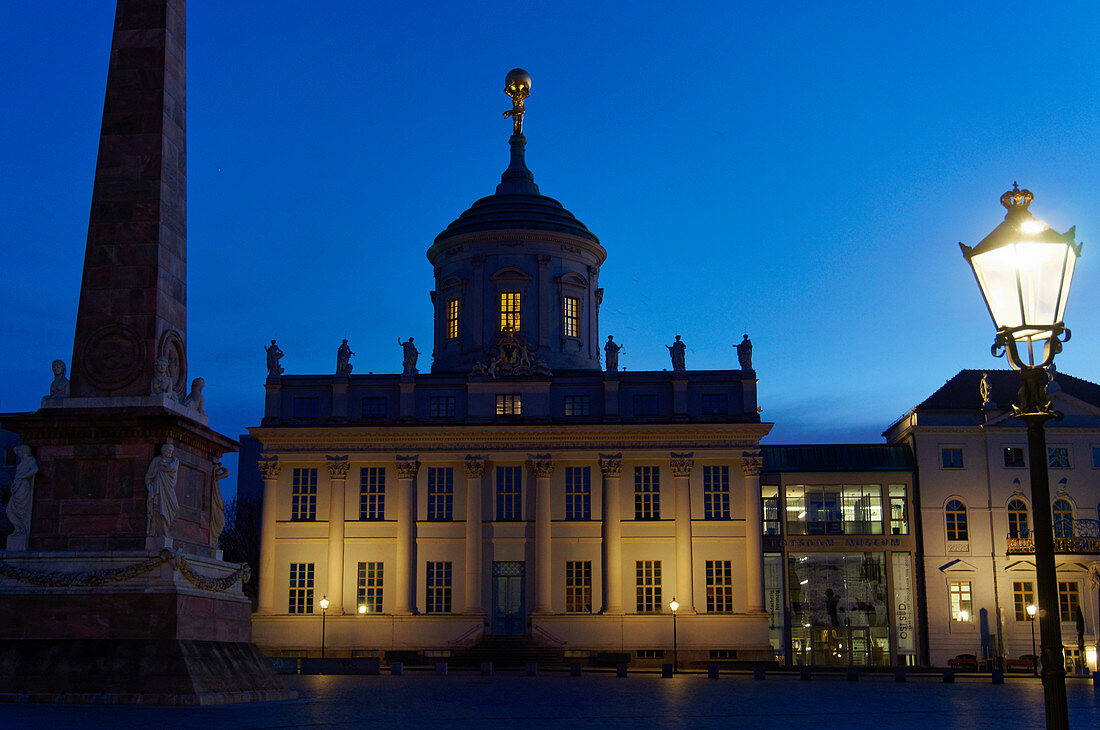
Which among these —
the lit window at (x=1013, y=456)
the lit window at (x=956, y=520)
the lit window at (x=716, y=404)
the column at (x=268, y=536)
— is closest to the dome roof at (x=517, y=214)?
the lit window at (x=716, y=404)

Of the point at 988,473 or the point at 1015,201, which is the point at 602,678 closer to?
the point at 988,473

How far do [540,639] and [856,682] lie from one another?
64.3 feet

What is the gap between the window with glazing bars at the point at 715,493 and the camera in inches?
2404

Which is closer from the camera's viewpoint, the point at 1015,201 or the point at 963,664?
the point at 1015,201

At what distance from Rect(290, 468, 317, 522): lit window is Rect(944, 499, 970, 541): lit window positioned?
32.3m

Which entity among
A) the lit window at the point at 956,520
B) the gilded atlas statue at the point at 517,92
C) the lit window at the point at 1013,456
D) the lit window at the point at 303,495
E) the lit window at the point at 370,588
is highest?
the gilded atlas statue at the point at 517,92

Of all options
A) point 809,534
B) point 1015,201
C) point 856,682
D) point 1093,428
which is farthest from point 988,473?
point 1015,201

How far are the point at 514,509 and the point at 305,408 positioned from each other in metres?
11.9

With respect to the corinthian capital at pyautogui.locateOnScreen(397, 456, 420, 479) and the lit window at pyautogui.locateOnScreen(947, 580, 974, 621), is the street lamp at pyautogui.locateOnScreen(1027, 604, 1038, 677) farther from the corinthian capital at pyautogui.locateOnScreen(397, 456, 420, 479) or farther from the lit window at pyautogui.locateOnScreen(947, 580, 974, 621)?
the corinthian capital at pyautogui.locateOnScreen(397, 456, 420, 479)

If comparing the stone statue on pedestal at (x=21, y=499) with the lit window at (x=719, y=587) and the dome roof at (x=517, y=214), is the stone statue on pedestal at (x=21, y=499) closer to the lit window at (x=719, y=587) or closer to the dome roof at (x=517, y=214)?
the lit window at (x=719, y=587)

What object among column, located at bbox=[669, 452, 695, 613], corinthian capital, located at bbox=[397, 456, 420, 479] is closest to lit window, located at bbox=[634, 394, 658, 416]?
column, located at bbox=[669, 452, 695, 613]

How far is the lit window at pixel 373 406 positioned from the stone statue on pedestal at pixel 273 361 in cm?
471

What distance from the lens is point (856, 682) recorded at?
141 ft

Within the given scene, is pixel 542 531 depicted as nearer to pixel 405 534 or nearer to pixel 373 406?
pixel 405 534
